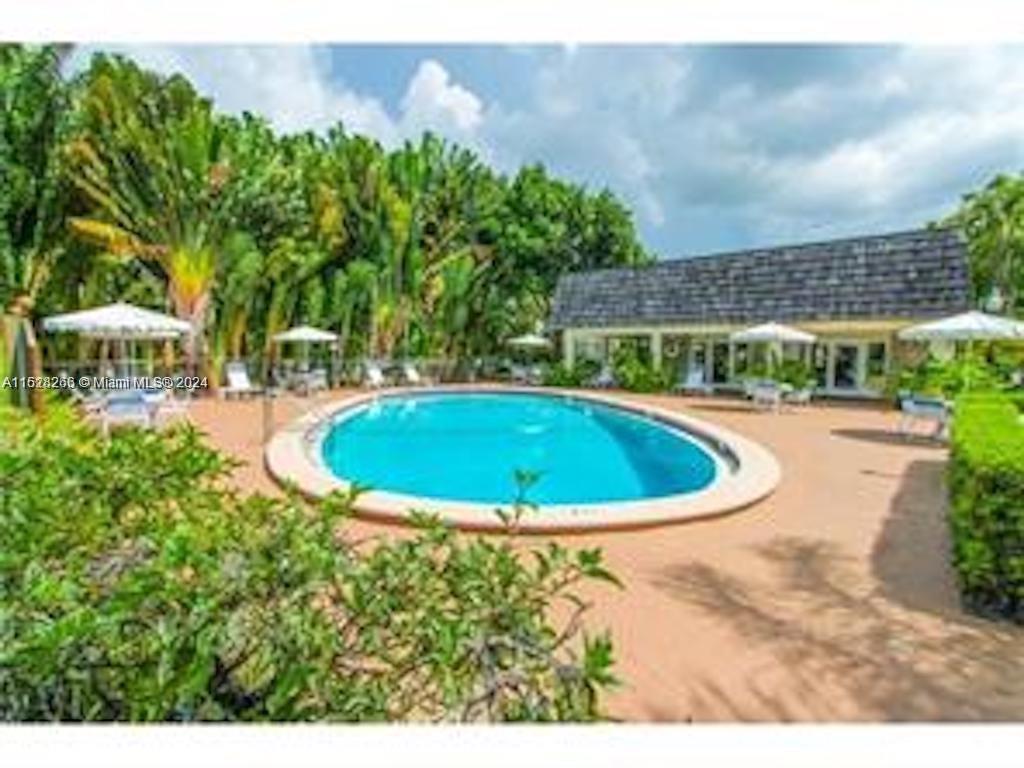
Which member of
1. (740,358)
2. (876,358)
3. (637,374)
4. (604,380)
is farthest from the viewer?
(604,380)

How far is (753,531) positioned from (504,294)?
31.0 m

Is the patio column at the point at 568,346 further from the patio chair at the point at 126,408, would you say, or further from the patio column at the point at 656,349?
the patio chair at the point at 126,408

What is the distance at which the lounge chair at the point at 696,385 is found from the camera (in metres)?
29.6

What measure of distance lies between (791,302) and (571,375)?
341 inches

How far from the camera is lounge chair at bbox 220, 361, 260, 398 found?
25.4m

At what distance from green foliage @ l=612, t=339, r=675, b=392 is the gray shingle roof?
6.25ft

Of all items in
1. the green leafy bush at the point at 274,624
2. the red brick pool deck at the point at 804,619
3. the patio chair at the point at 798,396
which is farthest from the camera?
the patio chair at the point at 798,396

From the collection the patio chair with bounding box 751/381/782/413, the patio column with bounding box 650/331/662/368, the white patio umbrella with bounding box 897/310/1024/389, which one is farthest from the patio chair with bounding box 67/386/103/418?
the patio column with bounding box 650/331/662/368

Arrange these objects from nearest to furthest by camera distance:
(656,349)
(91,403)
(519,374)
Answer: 1. (91,403)
2. (656,349)
3. (519,374)

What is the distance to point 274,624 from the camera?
8.29 feet

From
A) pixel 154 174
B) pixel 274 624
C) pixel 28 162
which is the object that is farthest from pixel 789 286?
pixel 274 624

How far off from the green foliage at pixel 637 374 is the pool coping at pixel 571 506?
1260 cm

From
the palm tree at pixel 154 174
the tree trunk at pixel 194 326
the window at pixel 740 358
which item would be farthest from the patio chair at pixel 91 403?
the window at pixel 740 358

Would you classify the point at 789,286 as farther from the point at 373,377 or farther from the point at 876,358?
the point at 373,377
